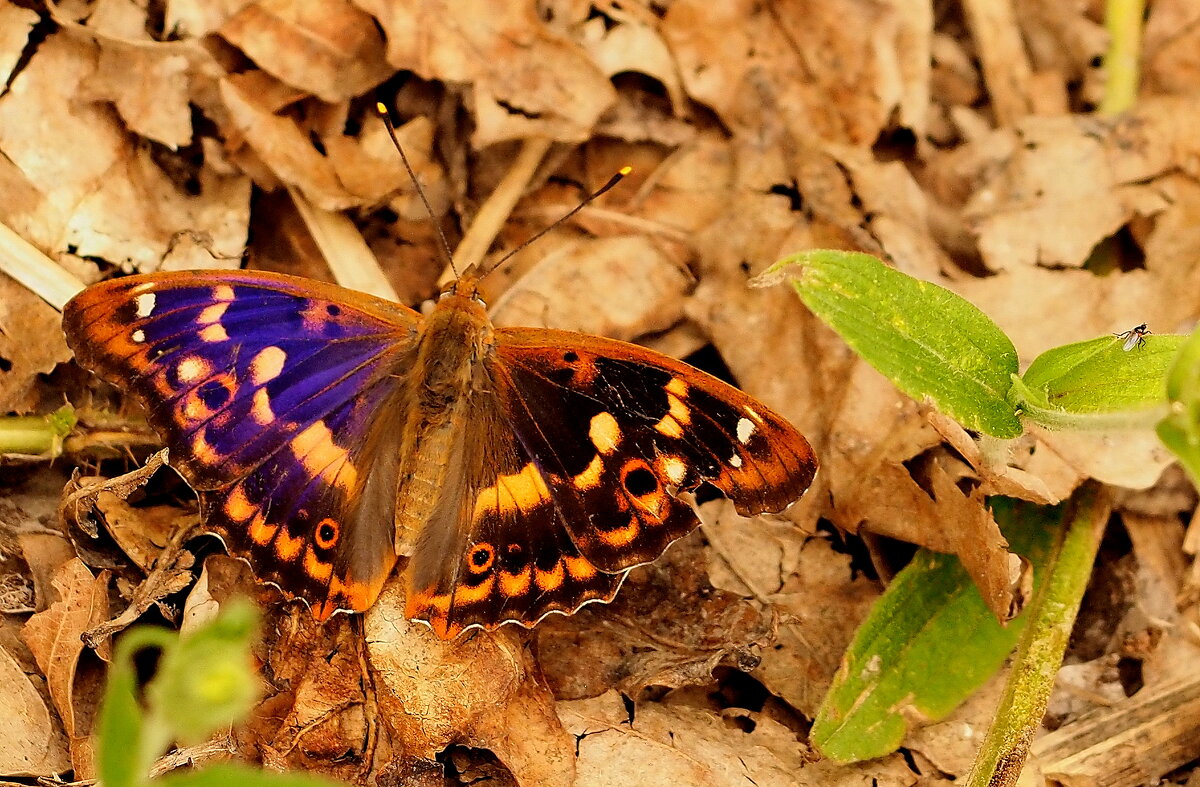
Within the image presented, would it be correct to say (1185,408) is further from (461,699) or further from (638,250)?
(638,250)

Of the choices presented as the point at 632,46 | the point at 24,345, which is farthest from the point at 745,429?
the point at 24,345

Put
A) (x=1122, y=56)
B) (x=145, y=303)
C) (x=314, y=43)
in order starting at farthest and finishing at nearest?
(x=1122, y=56)
(x=314, y=43)
(x=145, y=303)

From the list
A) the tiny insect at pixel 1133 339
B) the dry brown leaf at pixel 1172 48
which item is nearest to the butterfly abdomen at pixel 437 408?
the tiny insect at pixel 1133 339

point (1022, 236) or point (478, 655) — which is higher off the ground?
point (1022, 236)

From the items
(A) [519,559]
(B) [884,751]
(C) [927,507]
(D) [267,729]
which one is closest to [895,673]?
(B) [884,751]

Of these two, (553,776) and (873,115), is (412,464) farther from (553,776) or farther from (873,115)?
(873,115)

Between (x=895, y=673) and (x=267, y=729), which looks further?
(x=895, y=673)
